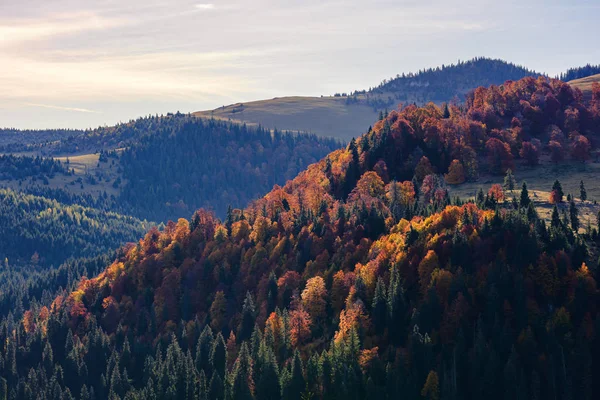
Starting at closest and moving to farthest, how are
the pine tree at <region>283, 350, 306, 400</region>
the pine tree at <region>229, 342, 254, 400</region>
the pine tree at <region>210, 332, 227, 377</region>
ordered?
the pine tree at <region>283, 350, 306, 400</region>, the pine tree at <region>229, 342, 254, 400</region>, the pine tree at <region>210, 332, 227, 377</region>

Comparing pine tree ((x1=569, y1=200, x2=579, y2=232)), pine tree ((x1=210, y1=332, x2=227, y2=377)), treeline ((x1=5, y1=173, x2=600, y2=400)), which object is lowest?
pine tree ((x1=210, y1=332, x2=227, y2=377))

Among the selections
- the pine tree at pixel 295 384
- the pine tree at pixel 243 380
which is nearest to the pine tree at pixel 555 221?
the pine tree at pixel 295 384

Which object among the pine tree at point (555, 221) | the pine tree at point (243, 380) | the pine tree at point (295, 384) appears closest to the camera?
the pine tree at point (295, 384)

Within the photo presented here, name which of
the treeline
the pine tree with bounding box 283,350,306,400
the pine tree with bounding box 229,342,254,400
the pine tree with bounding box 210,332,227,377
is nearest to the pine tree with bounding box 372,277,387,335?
the treeline

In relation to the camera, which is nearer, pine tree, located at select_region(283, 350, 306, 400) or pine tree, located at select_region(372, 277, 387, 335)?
pine tree, located at select_region(283, 350, 306, 400)

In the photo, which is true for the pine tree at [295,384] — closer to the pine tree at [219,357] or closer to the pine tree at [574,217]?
the pine tree at [219,357]

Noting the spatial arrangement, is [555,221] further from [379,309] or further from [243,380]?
[243,380]

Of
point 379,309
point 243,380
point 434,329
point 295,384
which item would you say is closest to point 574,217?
point 434,329

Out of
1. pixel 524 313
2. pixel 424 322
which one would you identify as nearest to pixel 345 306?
pixel 424 322

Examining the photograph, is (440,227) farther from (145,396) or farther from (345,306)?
(145,396)

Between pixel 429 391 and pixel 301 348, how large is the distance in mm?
39289

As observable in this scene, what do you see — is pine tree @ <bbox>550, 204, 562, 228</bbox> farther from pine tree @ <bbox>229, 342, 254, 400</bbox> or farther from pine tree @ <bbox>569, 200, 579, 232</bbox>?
pine tree @ <bbox>229, 342, 254, 400</bbox>

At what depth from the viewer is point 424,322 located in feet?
527

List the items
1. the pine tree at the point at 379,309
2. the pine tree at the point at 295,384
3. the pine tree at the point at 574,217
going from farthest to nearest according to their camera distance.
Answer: the pine tree at the point at 574,217, the pine tree at the point at 379,309, the pine tree at the point at 295,384
